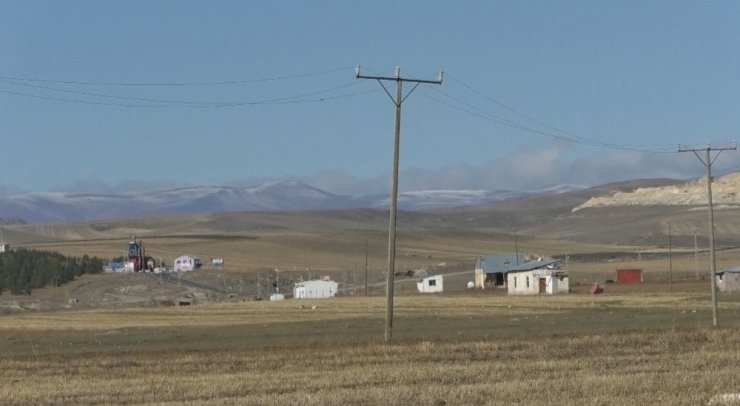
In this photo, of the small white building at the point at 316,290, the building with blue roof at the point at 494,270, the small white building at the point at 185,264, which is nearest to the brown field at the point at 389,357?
the small white building at the point at 316,290

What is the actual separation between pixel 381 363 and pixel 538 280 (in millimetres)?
72483

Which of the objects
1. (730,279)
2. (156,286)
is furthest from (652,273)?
(156,286)

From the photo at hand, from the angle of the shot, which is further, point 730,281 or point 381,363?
point 730,281

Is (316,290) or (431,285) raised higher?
(431,285)

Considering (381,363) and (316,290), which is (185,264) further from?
(381,363)

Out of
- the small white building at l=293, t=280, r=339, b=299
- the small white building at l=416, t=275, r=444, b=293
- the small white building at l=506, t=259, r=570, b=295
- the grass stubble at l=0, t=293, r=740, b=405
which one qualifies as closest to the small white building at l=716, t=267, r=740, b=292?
the small white building at l=506, t=259, r=570, b=295

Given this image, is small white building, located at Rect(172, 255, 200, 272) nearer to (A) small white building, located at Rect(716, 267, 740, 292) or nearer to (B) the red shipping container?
(B) the red shipping container

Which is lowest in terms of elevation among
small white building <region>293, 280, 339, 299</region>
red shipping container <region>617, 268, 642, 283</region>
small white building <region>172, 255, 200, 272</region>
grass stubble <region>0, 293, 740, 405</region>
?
grass stubble <region>0, 293, 740, 405</region>

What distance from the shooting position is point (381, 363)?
29.3 meters

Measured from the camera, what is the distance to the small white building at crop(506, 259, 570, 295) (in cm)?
9944

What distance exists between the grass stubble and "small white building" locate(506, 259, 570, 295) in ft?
143

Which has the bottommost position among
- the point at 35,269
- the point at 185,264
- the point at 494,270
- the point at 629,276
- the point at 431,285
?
the point at 431,285

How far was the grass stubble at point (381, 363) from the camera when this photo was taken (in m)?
21.6

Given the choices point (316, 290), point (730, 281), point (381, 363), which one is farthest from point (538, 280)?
point (381, 363)
